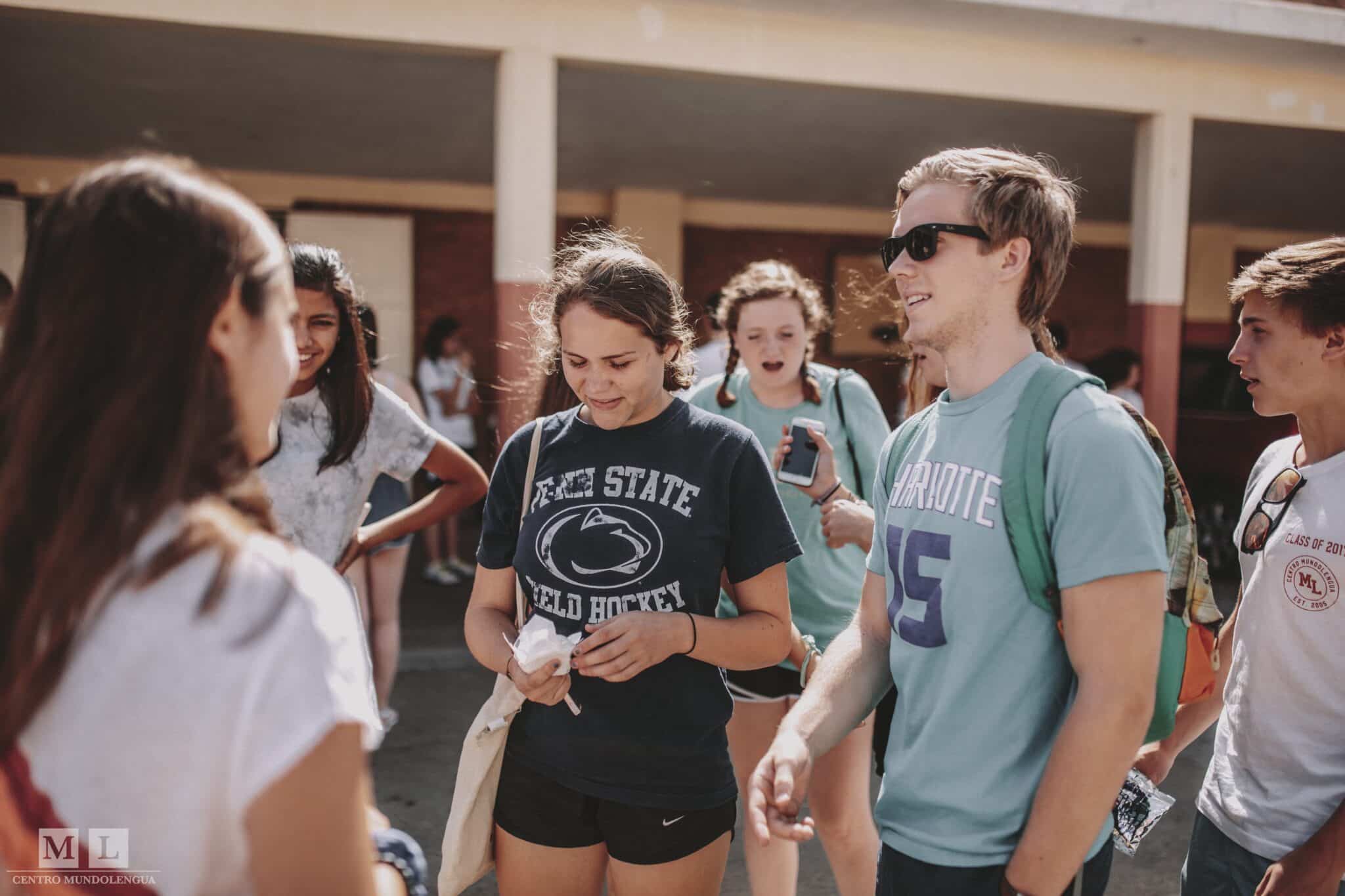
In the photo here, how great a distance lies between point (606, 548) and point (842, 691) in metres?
0.55

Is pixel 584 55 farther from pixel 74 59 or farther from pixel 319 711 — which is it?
pixel 319 711

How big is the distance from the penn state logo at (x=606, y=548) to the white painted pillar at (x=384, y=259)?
31.9 ft

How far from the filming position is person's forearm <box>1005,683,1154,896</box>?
133 centimetres

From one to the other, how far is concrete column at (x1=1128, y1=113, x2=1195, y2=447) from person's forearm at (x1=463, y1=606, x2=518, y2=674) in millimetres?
6265

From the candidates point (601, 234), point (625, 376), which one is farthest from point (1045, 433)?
point (601, 234)

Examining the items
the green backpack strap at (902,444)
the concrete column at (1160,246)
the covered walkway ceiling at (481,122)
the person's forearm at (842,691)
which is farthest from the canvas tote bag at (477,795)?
the concrete column at (1160,246)

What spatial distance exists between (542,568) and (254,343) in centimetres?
106

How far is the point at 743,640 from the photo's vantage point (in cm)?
197

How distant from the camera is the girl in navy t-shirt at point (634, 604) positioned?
193cm

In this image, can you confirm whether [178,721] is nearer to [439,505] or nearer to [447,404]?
[439,505]

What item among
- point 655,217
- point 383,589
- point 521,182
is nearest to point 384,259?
point 655,217

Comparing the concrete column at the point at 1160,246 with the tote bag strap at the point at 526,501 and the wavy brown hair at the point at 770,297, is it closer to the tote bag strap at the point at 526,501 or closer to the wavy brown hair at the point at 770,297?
the wavy brown hair at the point at 770,297

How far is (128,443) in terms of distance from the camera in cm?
92

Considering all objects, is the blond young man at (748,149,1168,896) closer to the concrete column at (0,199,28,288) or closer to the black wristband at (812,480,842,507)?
the black wristband at (812,480,842,507)
